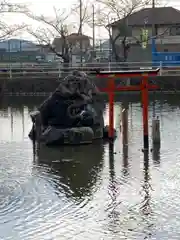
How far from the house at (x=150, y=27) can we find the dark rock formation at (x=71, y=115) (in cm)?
3511

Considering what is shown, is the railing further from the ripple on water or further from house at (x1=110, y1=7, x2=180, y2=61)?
the ripple on water

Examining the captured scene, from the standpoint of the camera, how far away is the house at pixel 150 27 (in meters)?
55.7

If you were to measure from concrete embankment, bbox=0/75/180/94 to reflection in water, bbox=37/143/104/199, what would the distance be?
2194cm

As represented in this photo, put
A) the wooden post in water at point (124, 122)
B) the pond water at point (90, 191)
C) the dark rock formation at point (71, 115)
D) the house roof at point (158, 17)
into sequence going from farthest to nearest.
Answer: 1. the house roof at point (158, 17)
2. the wooden post in water at point (124, 122)
3. the dark rock formation at point (71, 115)
4. the pond water at point (90, 191)

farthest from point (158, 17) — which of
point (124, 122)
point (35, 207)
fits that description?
point (35, 207)

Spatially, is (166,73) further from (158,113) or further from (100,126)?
(100,126)

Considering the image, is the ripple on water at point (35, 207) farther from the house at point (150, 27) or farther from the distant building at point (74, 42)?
the house at point (150, 27)

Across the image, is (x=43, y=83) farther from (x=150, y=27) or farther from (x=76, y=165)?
(x=150, y=27)

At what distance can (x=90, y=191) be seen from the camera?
34.9 ft

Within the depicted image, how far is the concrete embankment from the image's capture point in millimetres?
37688

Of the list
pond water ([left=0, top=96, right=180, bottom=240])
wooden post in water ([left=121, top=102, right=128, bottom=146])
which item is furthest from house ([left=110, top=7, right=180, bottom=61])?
pond water ([left=0, top=96, right=180, bottom=240])

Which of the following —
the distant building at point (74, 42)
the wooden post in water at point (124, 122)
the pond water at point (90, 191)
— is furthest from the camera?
the distant building at point (74, 42)

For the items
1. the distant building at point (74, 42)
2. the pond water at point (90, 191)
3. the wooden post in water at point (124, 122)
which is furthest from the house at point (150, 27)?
the pond water at point (90, 191)

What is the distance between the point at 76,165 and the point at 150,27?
51208mm
